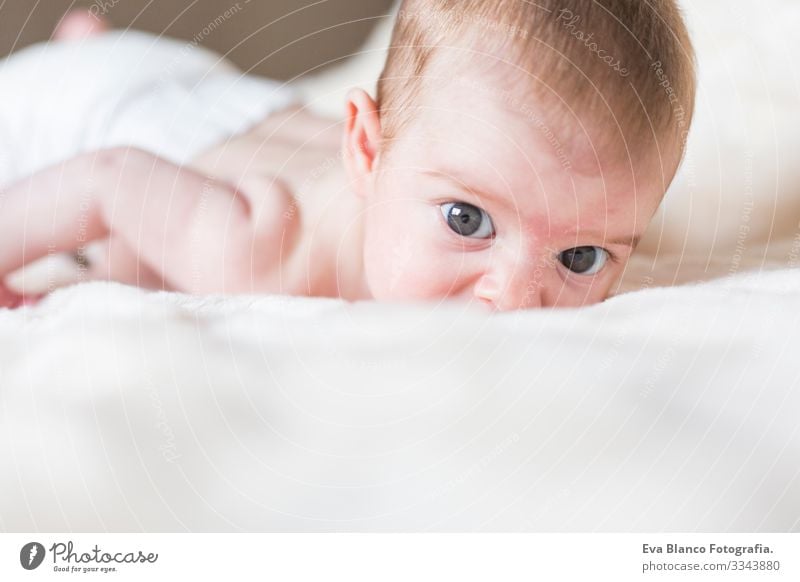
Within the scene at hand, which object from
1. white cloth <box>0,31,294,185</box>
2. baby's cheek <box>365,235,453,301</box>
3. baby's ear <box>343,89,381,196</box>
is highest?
white cloth <box>0,31,294,185</box>

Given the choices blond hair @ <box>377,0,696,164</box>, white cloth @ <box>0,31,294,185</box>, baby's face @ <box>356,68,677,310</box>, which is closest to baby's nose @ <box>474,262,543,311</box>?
baby's face @ <box>356,68,677,310</box>

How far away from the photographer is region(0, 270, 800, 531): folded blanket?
1.56 ft

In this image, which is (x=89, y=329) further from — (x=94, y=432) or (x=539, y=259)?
(x=539, y=259)

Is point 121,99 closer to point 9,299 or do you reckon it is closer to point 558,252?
point 9,299

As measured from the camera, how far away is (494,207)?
1.80 feet

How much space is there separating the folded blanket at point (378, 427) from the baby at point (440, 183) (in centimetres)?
6

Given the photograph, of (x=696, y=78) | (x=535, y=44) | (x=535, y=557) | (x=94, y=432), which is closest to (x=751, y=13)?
(x=696, y=78)

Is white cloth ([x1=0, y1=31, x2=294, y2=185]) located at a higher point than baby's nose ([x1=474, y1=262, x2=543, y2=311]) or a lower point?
higher

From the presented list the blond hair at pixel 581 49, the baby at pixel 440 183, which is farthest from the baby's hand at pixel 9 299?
the blond hair at pixel 581 49

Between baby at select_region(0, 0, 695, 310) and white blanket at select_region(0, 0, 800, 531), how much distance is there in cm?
5

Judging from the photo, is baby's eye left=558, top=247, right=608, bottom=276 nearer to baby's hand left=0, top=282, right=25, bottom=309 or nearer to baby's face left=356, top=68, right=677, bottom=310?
baby's face left=356, top=68, right=677, bottom=310

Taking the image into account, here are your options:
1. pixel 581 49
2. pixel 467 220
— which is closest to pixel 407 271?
pixel 467 220

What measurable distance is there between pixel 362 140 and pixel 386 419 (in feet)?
0.63

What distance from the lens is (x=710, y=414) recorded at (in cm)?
50
